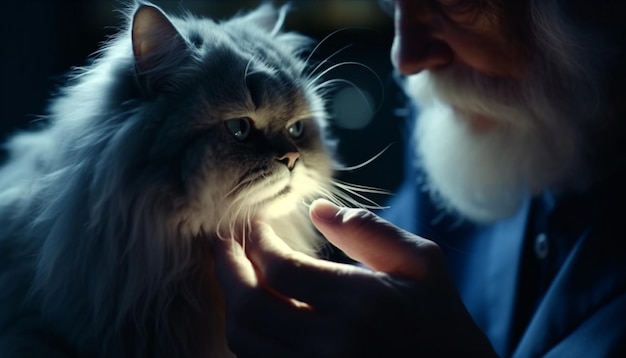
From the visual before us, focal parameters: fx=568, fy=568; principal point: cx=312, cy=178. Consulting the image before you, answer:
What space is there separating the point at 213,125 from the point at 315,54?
25.0 inches

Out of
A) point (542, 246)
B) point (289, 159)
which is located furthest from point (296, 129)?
point (542, 246)

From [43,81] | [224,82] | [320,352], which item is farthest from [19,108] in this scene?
[320,352]

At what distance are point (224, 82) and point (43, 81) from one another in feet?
2.45

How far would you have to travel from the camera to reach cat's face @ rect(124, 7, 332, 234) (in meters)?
0.63

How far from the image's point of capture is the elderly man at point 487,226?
1.89 feet

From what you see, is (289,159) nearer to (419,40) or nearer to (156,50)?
(156,50)

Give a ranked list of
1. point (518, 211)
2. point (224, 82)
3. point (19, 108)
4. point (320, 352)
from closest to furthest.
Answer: point (320, 352) < point (224, 82) < point (518, 211) < point (19, 108)

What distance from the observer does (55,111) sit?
76 cm

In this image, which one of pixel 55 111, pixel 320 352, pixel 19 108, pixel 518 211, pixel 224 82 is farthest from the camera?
pixel 19 108

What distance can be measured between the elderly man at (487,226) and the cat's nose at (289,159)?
0.07 metres

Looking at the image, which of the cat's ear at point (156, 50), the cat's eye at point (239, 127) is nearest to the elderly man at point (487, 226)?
the cat's eye at point (239, 127)

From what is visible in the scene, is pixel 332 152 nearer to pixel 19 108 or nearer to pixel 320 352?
pixel 320 352

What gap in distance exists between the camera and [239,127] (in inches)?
26.1

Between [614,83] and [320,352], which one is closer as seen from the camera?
[320,352]
